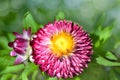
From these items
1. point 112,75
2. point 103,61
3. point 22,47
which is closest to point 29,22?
point 22,47

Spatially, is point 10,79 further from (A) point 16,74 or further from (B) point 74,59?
(B) point 74,59

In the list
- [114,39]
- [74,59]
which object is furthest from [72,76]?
[114,39]

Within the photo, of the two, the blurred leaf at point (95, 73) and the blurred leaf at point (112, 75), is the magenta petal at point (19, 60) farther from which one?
the blurred leaf at point (112, 75)

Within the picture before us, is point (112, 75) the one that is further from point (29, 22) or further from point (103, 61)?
point (29, 22)

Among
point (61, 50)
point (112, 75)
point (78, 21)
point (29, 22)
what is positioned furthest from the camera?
point (78, 21)

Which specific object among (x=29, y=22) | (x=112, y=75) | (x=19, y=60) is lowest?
(x=112, y=75)

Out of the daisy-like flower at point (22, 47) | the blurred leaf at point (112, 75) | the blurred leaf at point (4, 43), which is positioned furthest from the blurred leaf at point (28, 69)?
the blurred leaf at point (112, 75)
